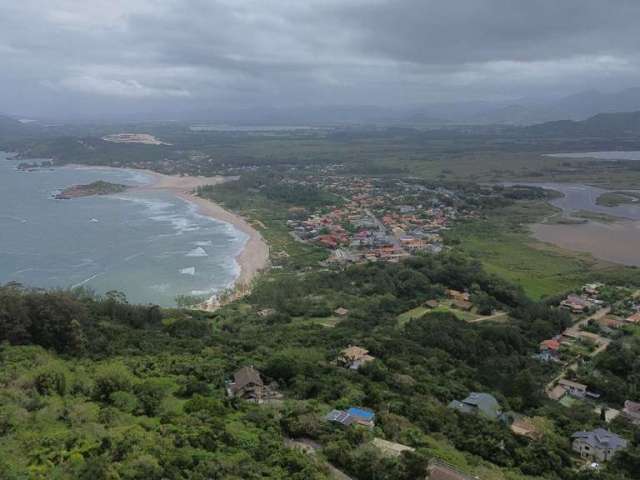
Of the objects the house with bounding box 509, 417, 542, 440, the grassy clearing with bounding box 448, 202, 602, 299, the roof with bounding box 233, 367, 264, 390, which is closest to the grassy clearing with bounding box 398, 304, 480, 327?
the grassy clearing with bounding box 448, 202, 602, 299

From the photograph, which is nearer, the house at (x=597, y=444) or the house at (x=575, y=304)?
the house at (x=597, y=444)

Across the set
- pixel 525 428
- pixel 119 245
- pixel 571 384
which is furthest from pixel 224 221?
pixel 525 428

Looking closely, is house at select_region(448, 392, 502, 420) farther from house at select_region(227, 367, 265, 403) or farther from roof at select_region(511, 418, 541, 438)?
house at select_region(227, 367, 265, 403)

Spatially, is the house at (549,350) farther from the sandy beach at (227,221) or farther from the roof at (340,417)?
the sandy beach at (227,221)

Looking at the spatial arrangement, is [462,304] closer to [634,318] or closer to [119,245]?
[634,318]

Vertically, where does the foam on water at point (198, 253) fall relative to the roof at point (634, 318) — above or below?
above

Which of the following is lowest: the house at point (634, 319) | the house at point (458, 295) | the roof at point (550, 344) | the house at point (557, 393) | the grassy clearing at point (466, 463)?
the house at point (557, 393)

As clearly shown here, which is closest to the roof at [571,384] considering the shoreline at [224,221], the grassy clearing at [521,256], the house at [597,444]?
the house at [597,444]

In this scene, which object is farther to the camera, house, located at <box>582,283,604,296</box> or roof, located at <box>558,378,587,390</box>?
house, located at <box>582,283,604,296</box>
